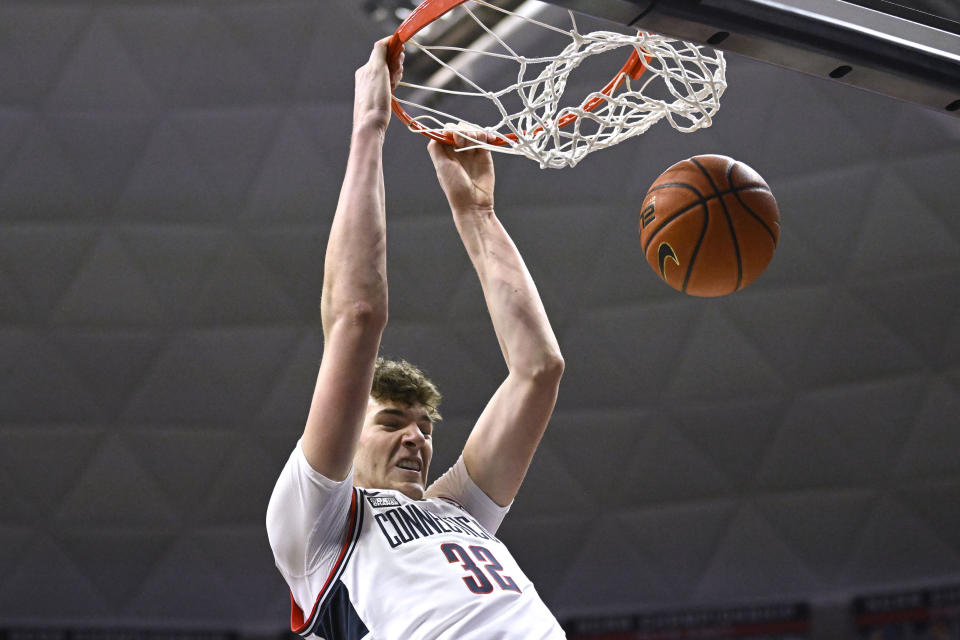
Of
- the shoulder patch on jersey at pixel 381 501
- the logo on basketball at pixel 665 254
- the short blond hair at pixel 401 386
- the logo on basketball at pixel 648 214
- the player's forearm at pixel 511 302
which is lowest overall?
the shoulder patch on jersey at pixel 381 501

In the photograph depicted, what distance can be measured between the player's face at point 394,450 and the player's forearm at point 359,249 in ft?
1.92

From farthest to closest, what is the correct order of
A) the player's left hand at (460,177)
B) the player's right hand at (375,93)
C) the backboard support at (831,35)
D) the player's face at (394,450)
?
1. the player's left hand at (460,177)
2. the player's face at (394,450)
3. the player's right hand at (375,93)
4. the backboard support at (831,35)

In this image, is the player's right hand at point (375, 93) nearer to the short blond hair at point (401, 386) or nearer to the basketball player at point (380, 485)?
the basketball player at point (380, 485)

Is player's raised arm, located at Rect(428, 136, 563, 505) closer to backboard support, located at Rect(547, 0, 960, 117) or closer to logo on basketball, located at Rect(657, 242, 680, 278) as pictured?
Answer: logo on basketball, located at Rect(657, 242, 680, 278)

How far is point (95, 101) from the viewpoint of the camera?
832cm

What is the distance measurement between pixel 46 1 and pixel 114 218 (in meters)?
1.87

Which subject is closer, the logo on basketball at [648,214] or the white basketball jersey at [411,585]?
the white basketball jersey at [411,585]

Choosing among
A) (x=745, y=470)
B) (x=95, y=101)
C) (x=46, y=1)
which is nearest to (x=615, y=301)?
(x=745, y=470)

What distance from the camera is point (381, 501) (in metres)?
2.99

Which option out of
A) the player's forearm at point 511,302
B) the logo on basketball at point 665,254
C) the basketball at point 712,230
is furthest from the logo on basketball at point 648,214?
the player's forearm at point 511,302

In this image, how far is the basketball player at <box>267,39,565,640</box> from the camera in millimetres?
2623

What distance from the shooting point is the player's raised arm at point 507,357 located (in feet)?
10.9

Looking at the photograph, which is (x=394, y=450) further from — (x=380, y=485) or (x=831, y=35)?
(x=831, y=35)

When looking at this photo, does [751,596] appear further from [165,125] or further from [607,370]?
[165,125]
